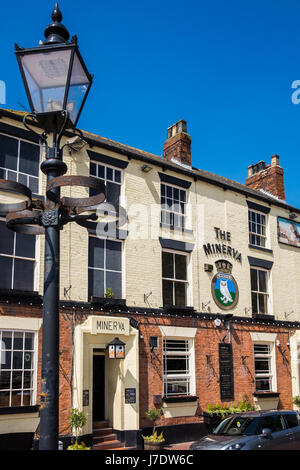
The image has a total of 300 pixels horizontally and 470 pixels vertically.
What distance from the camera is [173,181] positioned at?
1825cm

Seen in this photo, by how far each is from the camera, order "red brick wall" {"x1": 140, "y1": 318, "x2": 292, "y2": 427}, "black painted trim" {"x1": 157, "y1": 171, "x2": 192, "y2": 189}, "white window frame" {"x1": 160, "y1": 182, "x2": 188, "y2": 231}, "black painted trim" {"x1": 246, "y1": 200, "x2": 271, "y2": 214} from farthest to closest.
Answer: "black painted trim" {"x1": 246, "y1": 200, "x2": 271, "y2": 214}, "black painted trim" {"x1": 157, "y1": 171, "x2": 192, "y2": 189}, "white window frame" {"x1": 160, "y1": 182, "x2": 188, "y2": 231}, "red brick wall" {"x1": 140, "y1": 318, "x2": 292, "y2": 427}

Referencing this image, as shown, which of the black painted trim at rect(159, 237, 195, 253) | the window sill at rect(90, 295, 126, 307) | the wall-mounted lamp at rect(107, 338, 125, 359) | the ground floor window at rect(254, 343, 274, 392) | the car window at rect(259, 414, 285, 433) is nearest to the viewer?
the car window at rect(259, 414, 285, 433)

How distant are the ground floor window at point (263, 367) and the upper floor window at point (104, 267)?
7.21 metres

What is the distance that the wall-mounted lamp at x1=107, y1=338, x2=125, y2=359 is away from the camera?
14.6m

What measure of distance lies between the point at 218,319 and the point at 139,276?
3.86 m

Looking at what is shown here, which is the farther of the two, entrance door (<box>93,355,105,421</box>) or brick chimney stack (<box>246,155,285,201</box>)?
brick chimney stack (<box>246,155,285,201</box>)

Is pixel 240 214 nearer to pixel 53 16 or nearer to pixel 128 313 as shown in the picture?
pixel 128 313

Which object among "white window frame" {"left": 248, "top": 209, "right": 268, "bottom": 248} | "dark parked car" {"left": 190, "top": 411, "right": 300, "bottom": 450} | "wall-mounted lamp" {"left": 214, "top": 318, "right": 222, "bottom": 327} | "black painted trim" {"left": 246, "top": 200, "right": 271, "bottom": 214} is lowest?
"dark parked car" {"left": 190, "top": 411, "right": 300, "bottom": 450}

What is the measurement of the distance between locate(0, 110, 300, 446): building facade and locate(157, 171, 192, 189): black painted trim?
63 millimetres

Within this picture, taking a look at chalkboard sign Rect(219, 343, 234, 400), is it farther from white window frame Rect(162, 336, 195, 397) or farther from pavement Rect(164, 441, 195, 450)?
pavement Rect(164, 441, 195, 450)

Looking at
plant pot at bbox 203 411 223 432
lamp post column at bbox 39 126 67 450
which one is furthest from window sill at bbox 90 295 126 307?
lamp post column at bbox 39 126 67 450

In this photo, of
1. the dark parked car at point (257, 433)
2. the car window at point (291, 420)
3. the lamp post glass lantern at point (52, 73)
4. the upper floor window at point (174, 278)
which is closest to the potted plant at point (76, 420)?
the dark parked car at point (257, 433)

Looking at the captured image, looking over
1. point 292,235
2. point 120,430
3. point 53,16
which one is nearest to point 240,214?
point 292,235

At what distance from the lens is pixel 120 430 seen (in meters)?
14.6
